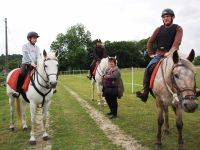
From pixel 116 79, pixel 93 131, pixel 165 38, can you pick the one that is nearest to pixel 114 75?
pixel 116 79

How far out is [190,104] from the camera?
5875 mm

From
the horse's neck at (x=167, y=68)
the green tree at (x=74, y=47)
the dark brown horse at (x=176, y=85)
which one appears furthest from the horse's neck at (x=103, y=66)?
the green tree at (x=74, y=47)

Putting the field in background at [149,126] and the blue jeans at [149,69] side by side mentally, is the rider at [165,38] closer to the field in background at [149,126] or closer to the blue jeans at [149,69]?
the blue jeans at [149,69]

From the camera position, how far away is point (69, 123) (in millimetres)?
10961

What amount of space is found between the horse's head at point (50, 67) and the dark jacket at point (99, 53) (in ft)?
26.2

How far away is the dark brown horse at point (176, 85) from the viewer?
236 inches

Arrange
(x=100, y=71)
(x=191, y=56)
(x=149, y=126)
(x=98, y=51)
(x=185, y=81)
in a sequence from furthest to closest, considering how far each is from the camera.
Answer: (x=98, y=51) → (x=100, y=71) → (x=149, y=126) → (x=191, y=56) → (x=185, y=81)

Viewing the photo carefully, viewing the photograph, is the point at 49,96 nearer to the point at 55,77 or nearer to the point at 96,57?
the point at 55,77

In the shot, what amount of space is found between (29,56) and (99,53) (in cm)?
740

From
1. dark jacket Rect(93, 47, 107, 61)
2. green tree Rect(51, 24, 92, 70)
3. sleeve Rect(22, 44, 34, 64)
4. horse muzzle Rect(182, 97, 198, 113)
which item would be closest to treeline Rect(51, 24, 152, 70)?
green tree Rect(51, 24, 92, 70)

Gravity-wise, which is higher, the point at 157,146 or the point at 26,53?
the point at 26,53

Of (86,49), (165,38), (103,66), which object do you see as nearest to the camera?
(165,38)

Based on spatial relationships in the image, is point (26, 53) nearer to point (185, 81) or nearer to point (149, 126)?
point (149, 126)

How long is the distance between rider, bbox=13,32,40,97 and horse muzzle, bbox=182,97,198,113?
4.52 metres
